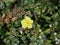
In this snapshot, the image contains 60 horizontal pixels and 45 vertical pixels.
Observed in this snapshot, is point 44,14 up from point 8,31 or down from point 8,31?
up

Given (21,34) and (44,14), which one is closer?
(21,34)

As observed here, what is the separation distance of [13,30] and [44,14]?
0.53 m

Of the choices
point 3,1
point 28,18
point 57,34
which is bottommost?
point 57,34

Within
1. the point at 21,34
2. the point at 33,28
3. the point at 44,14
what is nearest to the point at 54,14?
the point at 44,14

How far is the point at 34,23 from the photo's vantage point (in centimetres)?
287

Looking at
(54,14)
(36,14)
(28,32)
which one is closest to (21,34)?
(28,32)

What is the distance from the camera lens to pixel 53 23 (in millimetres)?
2904

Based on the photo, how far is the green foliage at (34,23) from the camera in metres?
2.72

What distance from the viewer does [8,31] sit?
9.09 feet

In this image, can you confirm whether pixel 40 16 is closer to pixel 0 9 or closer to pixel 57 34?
pixel 57 34

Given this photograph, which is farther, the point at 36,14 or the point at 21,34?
the point at 36,14

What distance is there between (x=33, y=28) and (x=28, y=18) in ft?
0.48

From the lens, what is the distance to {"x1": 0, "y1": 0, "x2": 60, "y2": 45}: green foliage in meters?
2.72

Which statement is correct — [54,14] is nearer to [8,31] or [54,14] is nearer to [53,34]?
[53,34]
